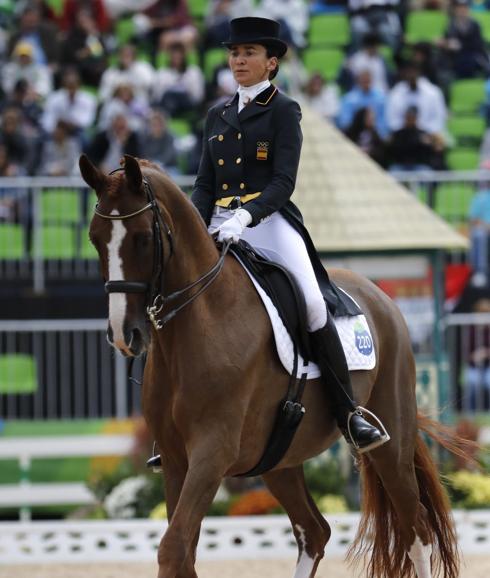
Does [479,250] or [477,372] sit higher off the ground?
[479,250]

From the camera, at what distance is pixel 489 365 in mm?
13141

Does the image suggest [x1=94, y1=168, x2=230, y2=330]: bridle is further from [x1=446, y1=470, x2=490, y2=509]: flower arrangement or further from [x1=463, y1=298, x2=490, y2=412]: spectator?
[x1=463, y1=298, x2=490, y2=412]: spectator

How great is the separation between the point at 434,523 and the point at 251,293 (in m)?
2.09

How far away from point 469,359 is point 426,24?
719cm

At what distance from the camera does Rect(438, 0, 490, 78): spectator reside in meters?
18.1

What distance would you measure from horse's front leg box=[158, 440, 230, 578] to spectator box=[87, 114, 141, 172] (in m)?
9.45

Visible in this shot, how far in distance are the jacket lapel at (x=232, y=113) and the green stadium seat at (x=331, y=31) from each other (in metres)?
12.1

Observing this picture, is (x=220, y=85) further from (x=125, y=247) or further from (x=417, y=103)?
(x=125, y=247)

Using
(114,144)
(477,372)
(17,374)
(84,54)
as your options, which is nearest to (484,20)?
(84,54)

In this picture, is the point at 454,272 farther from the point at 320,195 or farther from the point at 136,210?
the point at 136,210

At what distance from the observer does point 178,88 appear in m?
16.8

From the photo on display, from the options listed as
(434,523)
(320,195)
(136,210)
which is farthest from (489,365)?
(136,210)

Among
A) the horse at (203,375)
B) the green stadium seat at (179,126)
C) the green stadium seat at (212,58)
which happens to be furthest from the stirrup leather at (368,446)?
the green stadium seat at (212,58)

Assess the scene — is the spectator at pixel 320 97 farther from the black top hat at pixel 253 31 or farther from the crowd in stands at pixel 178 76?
the black top hat at pixel 253 31
